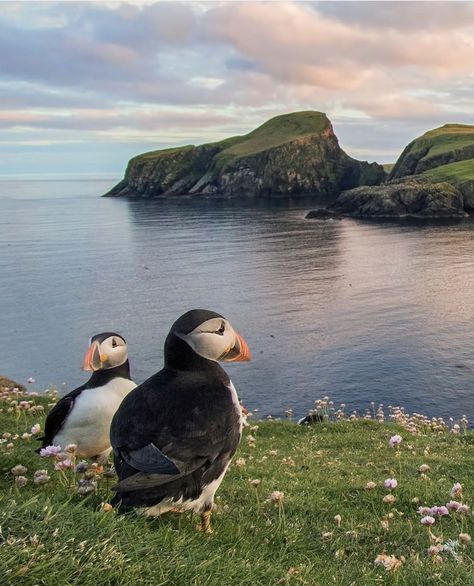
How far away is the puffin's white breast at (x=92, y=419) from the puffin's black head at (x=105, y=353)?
1.00 ft

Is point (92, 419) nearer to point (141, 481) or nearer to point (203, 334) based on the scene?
point (203, 334)

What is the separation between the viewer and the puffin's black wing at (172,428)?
5.38 meters

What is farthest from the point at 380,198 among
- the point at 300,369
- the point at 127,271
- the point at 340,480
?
the point at 340,480

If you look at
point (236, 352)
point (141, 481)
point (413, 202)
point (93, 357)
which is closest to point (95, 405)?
point (93, 357)

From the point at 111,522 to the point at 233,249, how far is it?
304ft

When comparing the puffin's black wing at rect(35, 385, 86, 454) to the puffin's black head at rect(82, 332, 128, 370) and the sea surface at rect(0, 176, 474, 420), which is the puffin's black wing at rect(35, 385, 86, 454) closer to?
the puffin's black head at rect(82, 332, 128, 370)

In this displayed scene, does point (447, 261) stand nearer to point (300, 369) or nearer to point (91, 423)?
point (300, 369)

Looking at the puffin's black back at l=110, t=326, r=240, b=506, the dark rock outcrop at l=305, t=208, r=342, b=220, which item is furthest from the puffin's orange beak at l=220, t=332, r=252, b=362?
the dark rock outcrop at l=305, t=208, r=342, b=220

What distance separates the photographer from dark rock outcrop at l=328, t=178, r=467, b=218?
136625 mm

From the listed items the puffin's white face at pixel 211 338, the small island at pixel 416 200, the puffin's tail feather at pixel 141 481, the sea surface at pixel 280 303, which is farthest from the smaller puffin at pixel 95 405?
the small island at pixel 416 200

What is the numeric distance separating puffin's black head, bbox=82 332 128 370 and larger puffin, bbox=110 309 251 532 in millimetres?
2553

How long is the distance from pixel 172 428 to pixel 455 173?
6489 inches

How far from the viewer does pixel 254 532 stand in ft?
19.4

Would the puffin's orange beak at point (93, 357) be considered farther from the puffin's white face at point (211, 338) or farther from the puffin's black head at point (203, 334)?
the puffin's white face at point (211, 338)
